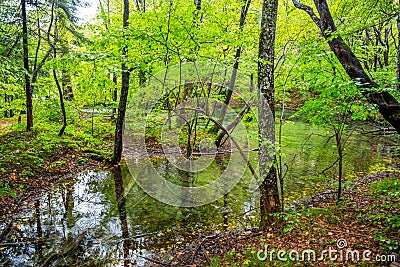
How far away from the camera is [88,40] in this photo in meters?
12.0

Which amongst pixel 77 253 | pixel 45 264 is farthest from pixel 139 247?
pixel 45 264

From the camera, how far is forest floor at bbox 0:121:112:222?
7273 millimetres

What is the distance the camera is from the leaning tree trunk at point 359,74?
184 inches

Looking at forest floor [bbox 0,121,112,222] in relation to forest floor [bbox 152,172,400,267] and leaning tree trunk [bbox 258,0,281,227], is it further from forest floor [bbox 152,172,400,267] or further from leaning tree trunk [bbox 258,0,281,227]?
leaning tree trunk [bbox 258,0,281,227]

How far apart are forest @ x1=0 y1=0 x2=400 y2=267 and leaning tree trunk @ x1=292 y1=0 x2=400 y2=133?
0.02 meters

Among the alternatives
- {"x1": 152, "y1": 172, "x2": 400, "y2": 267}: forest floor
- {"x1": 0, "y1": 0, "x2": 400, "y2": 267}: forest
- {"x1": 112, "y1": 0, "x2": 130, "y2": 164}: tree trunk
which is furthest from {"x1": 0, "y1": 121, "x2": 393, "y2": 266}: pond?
{"x1": 112, "y1": 0, "x2": 130, "y2": 164}: tree trunk

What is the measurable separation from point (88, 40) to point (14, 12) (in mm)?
2803

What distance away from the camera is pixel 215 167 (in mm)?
11320

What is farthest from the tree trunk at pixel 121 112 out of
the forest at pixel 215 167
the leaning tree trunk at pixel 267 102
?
the leaning tree trunk at pixel 267 102

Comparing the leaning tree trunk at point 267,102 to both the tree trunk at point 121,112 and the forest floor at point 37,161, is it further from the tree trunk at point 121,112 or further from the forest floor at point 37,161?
the tree trunk at point 121,112

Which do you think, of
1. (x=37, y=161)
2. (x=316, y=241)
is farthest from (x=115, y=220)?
(x=37, y=161)

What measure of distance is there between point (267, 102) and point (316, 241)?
263 cm

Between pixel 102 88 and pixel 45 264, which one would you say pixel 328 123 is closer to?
pixel 45 264

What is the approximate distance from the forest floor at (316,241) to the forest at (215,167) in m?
0.03
